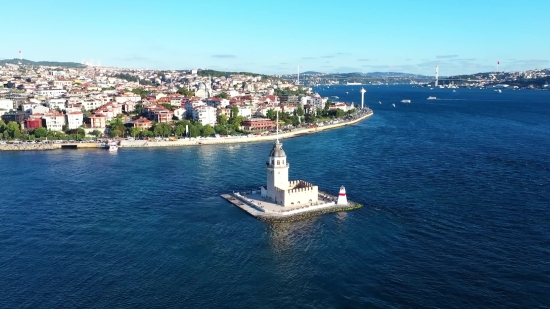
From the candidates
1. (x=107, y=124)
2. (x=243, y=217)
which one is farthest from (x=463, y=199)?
(x=107, y=124)

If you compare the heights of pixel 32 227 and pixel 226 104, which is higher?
pixel 226 104

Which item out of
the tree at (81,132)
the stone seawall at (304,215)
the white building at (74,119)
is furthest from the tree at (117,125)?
the stone seawall at (304,215)

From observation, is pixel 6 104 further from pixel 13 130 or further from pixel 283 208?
pixel 283 208

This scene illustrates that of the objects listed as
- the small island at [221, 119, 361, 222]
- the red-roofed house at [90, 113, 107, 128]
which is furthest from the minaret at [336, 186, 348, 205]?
the red-roofed house at [90, 113, 107, 128]

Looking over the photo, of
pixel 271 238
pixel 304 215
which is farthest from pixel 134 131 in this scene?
pixel 271 238

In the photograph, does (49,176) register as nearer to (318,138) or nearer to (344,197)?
(344,197)

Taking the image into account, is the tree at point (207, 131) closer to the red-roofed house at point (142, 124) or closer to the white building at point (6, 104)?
the red-roofed house at point (142, 124)
